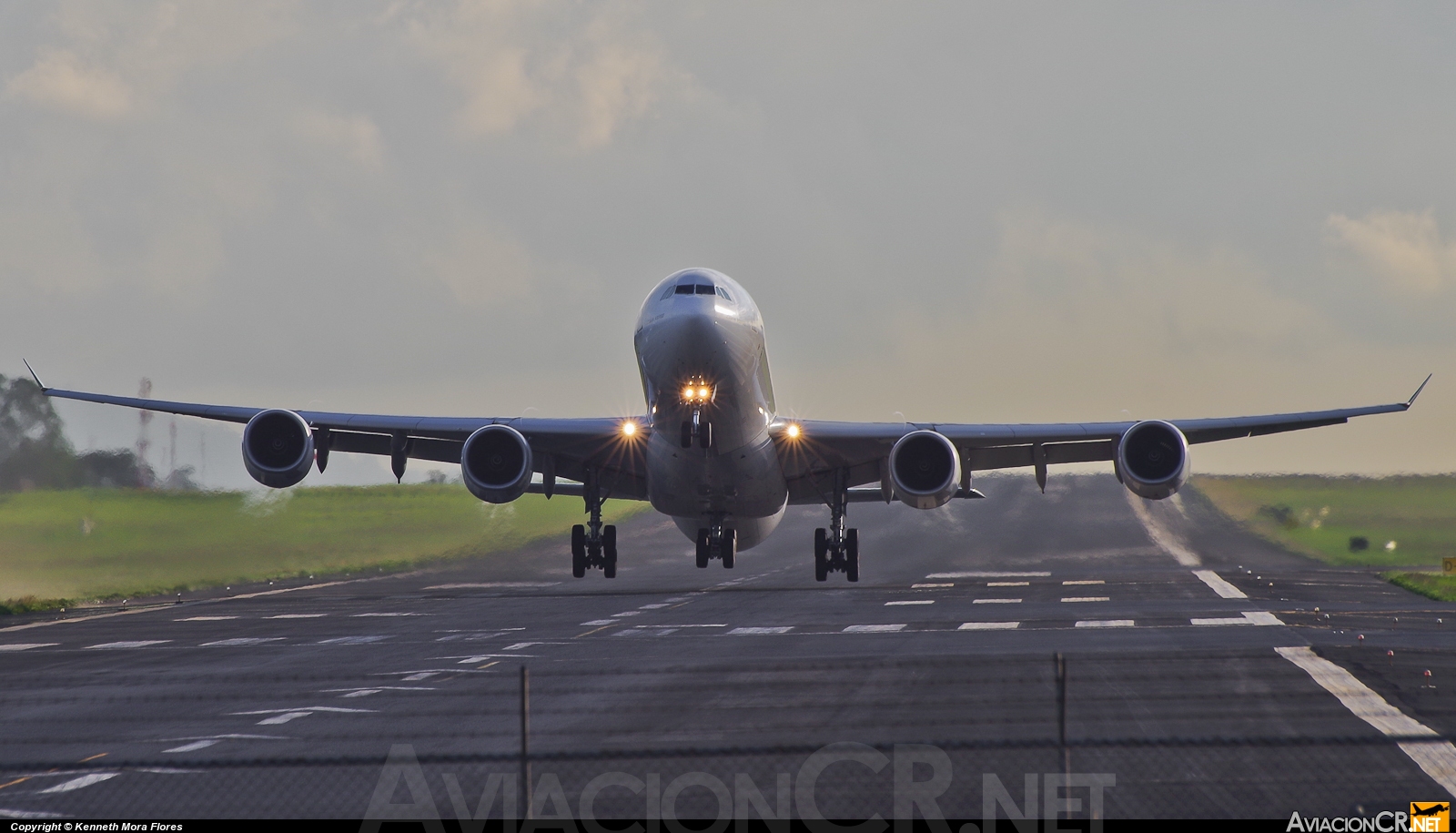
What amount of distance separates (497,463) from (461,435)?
2712mm

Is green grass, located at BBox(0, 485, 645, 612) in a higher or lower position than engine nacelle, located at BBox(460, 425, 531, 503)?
lower

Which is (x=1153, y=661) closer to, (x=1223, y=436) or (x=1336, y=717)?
(x=1336, y=717)

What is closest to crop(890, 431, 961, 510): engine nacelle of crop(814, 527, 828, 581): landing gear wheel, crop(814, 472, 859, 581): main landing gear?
crop(814, 472, 859, 581): main landing gear

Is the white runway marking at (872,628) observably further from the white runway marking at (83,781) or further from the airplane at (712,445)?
the white runway marking at (83,781)

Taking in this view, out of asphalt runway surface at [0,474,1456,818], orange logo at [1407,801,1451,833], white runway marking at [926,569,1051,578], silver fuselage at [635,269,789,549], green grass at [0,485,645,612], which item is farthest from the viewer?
white runway marking at [926,569,1051,578]

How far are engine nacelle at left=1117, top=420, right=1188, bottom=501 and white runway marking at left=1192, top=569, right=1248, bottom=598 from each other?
7973 mm

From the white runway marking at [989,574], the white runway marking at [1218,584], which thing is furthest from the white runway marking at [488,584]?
the white runway marking at [1218,584]

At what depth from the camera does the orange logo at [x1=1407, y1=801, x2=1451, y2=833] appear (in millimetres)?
10180

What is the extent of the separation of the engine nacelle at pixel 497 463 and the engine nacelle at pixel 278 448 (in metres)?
3.80

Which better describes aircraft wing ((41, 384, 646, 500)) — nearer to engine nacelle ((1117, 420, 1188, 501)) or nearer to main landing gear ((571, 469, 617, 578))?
main landing gear ((571, 469, 617, 578))

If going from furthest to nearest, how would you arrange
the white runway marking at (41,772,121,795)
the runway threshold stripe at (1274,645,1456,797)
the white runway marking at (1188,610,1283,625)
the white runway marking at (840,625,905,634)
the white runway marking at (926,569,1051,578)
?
the white runway marking at (926,569,1051,578)
the white runway marking at (1188,610,1283,625)
the white runway marking at (840,625,905,634)
the runway threshold stripe at (1274,645,1456,797)
the white runway marking at (41,772,121,795)

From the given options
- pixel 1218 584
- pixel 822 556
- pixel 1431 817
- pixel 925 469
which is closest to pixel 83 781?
pixel 1431 817

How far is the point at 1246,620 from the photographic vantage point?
28344 millimetres

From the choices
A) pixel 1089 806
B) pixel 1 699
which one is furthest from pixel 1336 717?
pixel 1 699
